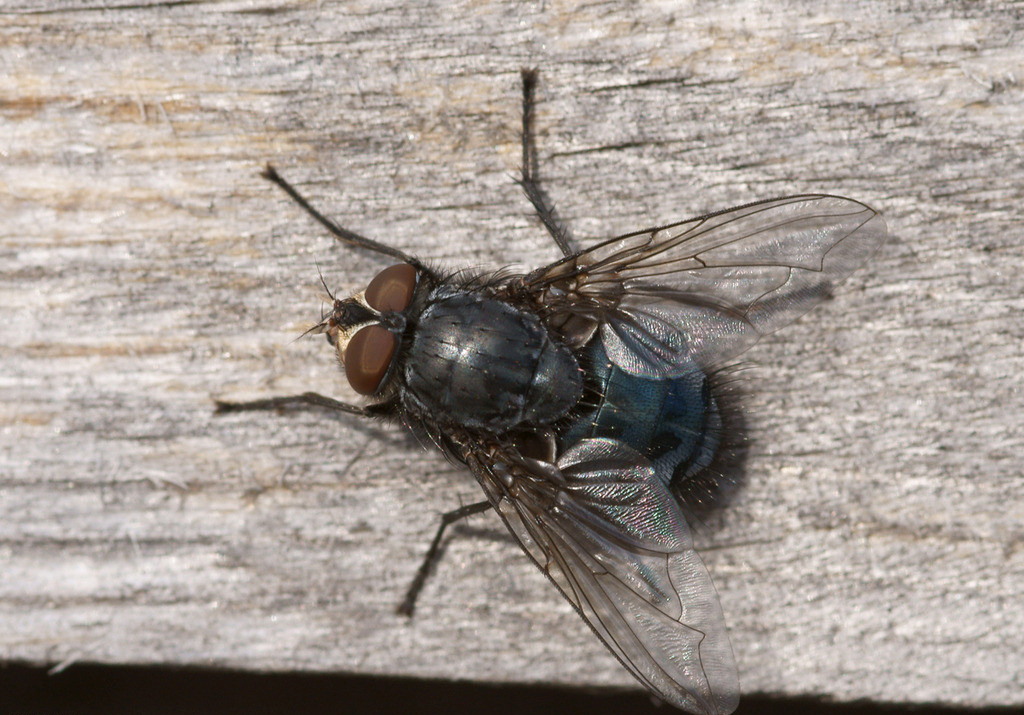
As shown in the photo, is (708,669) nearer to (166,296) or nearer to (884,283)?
(884,283)

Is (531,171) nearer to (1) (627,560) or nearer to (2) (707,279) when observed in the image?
(2) (707,279)

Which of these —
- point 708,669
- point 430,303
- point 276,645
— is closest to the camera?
point 708,669

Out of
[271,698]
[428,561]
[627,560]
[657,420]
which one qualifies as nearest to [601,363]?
[657,420]

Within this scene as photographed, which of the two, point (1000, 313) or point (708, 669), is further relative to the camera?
point (1000, 313)

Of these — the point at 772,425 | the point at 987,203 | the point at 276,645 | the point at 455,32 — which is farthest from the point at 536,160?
the point at 276,645

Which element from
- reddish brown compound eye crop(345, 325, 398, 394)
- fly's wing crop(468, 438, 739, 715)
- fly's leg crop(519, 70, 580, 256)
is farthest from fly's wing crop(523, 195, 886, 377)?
reddish brown compound eye crop(345, 325, 398, 394)

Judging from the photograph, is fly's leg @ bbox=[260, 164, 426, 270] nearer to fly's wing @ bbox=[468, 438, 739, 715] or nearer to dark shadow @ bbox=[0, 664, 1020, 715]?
fly's wing @ bbox=[468, 438, 739, 715]

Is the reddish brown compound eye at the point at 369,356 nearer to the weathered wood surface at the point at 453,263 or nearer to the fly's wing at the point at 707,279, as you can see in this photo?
the weathered wood surface at the point at 453,263
